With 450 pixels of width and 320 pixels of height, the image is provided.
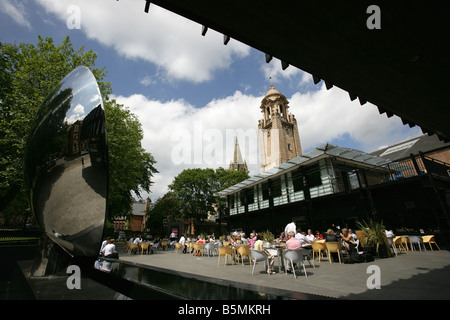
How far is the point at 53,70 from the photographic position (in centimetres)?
1199

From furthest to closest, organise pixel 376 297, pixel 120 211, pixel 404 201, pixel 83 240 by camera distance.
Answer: pixel 120 211 → pixel 404 201 → pixel 376 297 → pixel 83 240

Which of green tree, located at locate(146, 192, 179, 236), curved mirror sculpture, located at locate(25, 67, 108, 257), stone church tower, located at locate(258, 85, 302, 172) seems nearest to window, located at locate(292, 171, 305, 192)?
curved mirror sculpture, located at locate(25, 67, 108, 257)

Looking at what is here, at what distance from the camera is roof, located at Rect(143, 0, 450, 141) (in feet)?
9.65

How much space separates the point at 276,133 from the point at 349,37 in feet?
132

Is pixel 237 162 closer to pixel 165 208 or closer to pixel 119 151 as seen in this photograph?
pixel 165 208

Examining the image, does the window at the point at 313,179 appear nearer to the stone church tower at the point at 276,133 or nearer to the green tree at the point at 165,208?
the stone church tower at the point at 276,133

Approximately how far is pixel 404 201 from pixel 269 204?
11.3 metres

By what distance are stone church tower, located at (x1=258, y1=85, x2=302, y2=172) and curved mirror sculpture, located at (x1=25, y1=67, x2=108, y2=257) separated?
40.1 metres

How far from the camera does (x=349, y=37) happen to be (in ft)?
11.3

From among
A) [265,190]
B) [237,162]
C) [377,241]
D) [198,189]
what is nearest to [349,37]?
[377,241]

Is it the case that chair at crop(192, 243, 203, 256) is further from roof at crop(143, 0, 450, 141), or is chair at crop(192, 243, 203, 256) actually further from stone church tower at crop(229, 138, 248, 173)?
stone church tower at crop(229, 138, 248, 173)

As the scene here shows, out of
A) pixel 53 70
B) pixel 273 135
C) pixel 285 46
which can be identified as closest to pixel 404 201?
pixel 285 46

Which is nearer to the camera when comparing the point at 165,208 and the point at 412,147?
the point at 412,147
